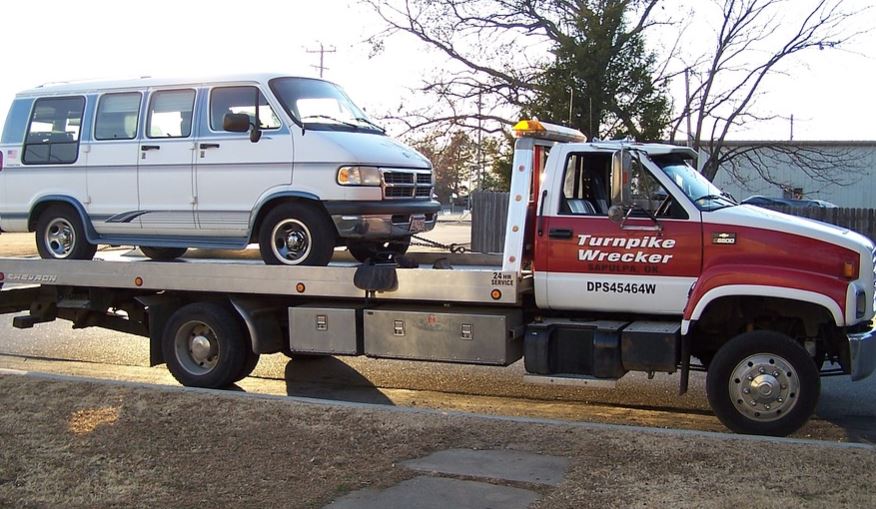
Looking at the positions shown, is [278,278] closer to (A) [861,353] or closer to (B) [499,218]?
(A) [861,353]

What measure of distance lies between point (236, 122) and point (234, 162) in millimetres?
448

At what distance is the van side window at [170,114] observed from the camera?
906 centimetres

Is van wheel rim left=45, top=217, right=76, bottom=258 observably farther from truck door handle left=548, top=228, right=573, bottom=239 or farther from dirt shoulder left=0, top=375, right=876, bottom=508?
truck door handle left=548, top=228, right=573, bottom=239

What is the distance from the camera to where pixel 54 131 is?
966cm

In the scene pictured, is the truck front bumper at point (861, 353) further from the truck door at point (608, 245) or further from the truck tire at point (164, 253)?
the truck tire at point (164, 253)

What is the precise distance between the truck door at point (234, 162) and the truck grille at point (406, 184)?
948 mm

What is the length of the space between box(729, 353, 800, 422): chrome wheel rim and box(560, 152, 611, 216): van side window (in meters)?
1.82

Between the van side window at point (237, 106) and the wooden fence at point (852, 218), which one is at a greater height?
the van side window at point (237, 106)

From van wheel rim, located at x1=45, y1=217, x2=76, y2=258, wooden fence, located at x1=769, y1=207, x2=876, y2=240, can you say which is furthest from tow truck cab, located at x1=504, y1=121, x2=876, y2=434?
wooden fence, located at x1=769, y1=207, x2=876, y2=240

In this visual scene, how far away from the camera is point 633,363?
7297mm

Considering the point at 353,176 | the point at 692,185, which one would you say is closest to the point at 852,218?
the point at 692,185

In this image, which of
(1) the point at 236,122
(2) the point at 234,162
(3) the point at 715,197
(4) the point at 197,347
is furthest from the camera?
(4) the point at 197,347

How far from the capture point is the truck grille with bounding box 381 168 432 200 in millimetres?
8773

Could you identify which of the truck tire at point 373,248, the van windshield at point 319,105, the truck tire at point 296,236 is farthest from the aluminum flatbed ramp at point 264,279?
the van windshield at point 319,105
